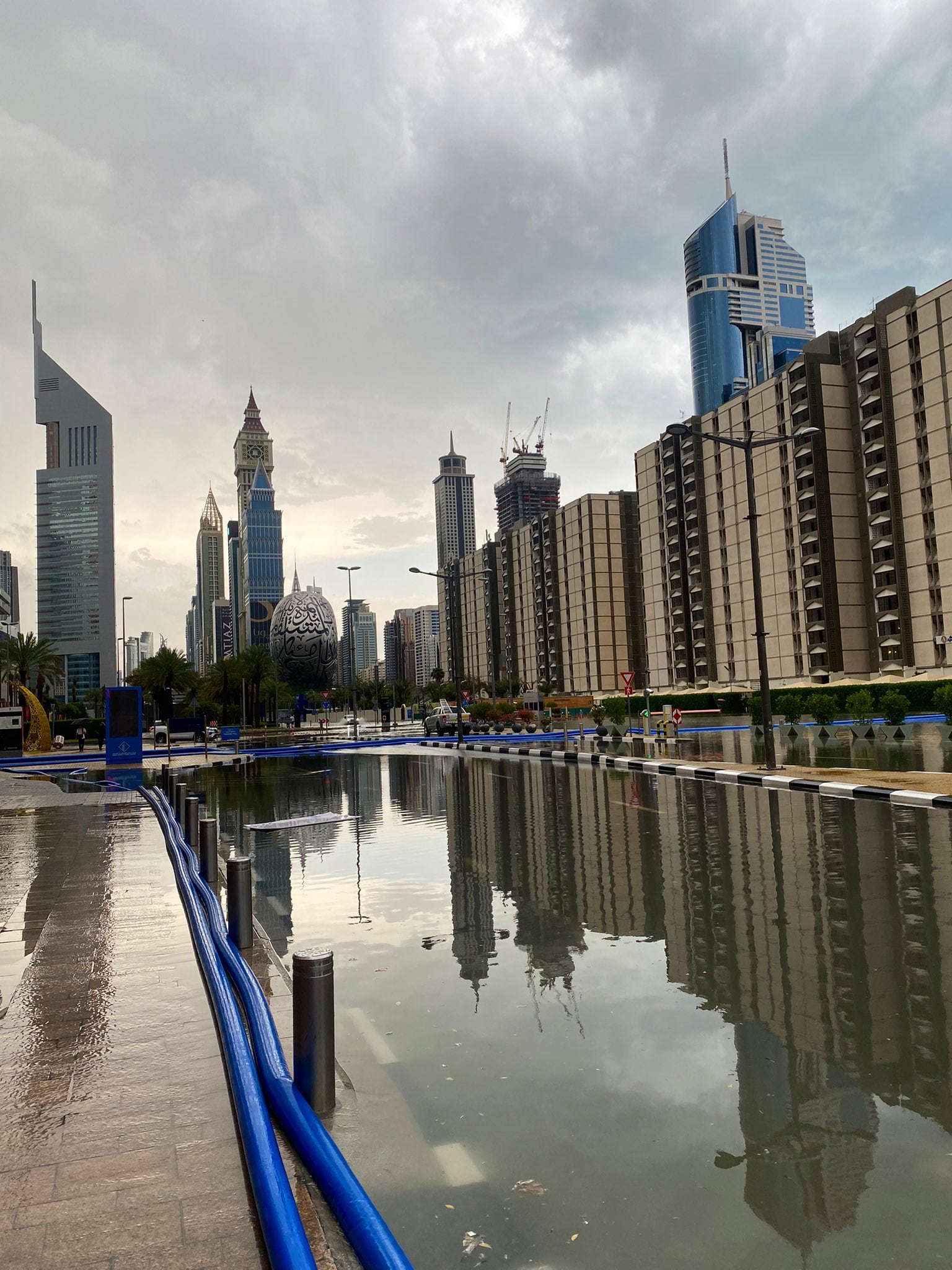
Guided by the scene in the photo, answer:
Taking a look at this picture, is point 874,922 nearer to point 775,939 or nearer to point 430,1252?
point 775,939

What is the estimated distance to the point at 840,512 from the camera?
7781cm

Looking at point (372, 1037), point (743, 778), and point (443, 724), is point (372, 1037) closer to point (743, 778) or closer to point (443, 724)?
point (743, 778)

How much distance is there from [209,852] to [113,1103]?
6083 mm

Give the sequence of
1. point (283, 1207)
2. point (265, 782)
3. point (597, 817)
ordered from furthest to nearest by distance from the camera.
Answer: point (265, 782)
point (597, 817)
point (283, 1207)

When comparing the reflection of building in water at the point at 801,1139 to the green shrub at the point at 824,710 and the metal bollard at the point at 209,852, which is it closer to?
the metal bollard at the point at 209,852

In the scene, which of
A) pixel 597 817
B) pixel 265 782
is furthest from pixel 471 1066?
pixel 265 782

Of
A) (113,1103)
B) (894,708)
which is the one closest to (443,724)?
(894,708)

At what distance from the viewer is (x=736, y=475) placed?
295 feet

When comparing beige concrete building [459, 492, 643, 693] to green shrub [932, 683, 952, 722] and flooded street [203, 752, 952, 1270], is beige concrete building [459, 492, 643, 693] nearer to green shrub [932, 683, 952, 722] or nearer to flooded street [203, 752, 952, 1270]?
green shrub [932, 683, 952, 722]

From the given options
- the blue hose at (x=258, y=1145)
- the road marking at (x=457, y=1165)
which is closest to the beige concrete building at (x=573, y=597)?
the blue hose at (x=258, y=1145)

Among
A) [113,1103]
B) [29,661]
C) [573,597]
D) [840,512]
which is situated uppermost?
[840,512]

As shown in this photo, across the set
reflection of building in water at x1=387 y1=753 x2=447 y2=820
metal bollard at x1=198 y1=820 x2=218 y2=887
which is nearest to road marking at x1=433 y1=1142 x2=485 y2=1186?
metal bollard at x1=198 y1=820 x2=218 y2=887

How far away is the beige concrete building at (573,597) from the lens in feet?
401

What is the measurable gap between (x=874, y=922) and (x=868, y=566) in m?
76.4
